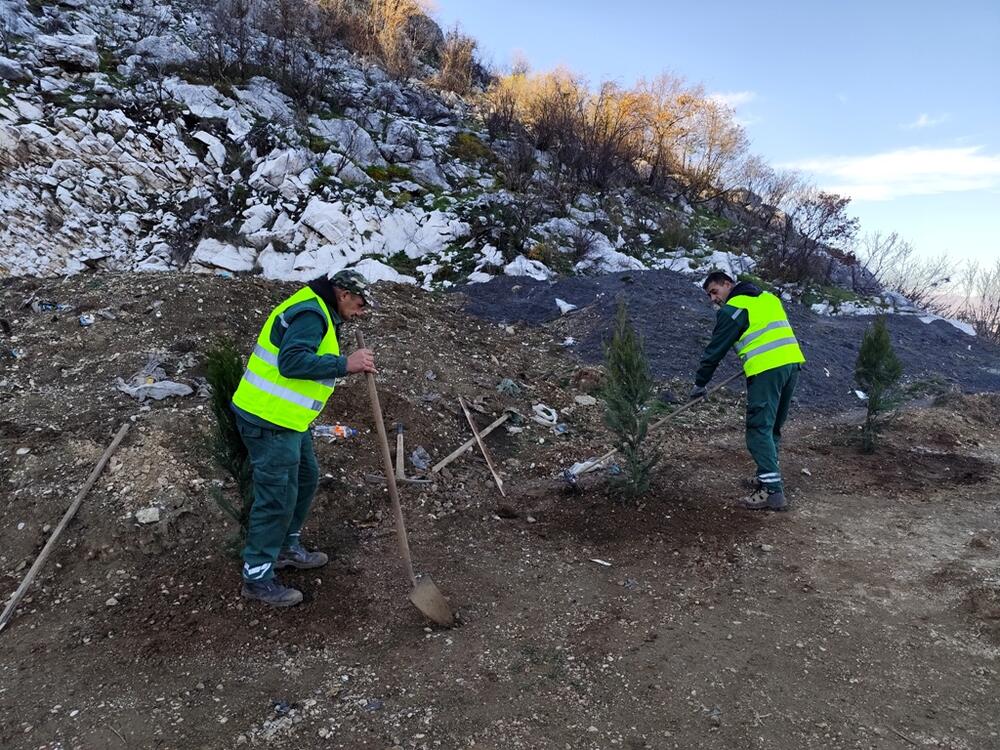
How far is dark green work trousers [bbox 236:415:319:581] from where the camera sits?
3.32 metres

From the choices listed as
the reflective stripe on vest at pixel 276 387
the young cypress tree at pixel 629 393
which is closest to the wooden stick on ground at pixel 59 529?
the reflective stripe on vest at pixel 276 387

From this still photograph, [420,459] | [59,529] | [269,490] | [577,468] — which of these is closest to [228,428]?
[269,490]

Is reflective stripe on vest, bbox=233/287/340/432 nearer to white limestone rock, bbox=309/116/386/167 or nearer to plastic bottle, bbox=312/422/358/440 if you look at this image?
plastic bottle, bbox=312/422/358/440

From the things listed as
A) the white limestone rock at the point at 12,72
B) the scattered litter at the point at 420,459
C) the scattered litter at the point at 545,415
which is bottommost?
the scattered litter at the point at 420,459

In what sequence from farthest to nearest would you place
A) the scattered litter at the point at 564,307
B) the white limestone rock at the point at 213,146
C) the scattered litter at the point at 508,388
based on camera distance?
the white limestone rock at the point at 213,146 → the scattered litter at the point at 564,307 → the scattered litter at the point at 508,388

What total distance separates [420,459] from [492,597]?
6.21 feet

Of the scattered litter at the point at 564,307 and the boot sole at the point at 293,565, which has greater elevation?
the scattered litter at the point at 564,307

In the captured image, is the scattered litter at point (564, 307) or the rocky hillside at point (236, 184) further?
the rocky hillside at point (236, 184)

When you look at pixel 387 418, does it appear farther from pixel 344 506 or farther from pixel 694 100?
pixel 694 100

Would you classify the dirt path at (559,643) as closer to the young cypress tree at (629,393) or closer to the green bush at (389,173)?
the young cypress tree at (629,393)

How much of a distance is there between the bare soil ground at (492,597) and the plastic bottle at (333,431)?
0.57 feet

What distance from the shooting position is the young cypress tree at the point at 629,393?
468cm

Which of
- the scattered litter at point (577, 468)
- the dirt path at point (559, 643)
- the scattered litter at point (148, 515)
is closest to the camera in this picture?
the dirt path at point (559, 643)

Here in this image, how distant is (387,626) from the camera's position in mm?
3414
